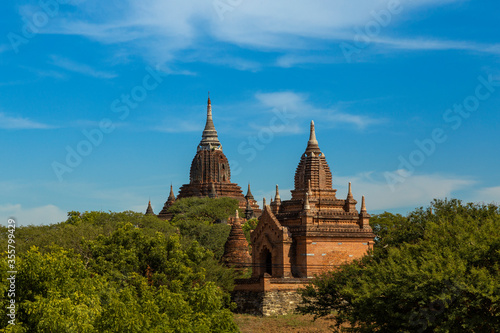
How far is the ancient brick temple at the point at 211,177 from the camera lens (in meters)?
118

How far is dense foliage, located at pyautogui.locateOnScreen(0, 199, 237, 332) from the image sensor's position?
30.6m

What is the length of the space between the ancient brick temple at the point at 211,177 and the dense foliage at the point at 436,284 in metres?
72.2

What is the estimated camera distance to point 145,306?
109 feet

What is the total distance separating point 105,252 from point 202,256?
5.76 meters

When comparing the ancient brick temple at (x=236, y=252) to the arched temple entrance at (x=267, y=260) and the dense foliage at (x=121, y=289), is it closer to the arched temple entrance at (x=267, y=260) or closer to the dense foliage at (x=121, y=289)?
the arched temple entrance at (x=267, y=260)

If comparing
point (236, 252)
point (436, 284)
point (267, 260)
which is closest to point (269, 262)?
point (267, 260)

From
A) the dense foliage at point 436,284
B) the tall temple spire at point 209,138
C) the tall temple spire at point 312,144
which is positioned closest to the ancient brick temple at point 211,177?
the tall temple spire at point 209,138

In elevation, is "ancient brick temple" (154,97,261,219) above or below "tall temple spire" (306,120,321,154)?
above

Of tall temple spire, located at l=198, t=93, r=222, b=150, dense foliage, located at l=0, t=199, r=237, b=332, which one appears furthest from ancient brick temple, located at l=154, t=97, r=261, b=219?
dense foliage, located at l=0, t=199, r=237, b=332

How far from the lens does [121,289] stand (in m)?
40.8

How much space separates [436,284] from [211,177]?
86.2 metres

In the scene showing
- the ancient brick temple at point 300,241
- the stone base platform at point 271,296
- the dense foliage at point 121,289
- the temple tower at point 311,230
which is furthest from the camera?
the temple tower at point 311,230

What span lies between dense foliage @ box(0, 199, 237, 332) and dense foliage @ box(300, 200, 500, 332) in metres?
7.10

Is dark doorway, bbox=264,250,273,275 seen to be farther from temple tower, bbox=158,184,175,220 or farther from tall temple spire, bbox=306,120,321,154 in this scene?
temple tower, bbox=158,184,175,220
